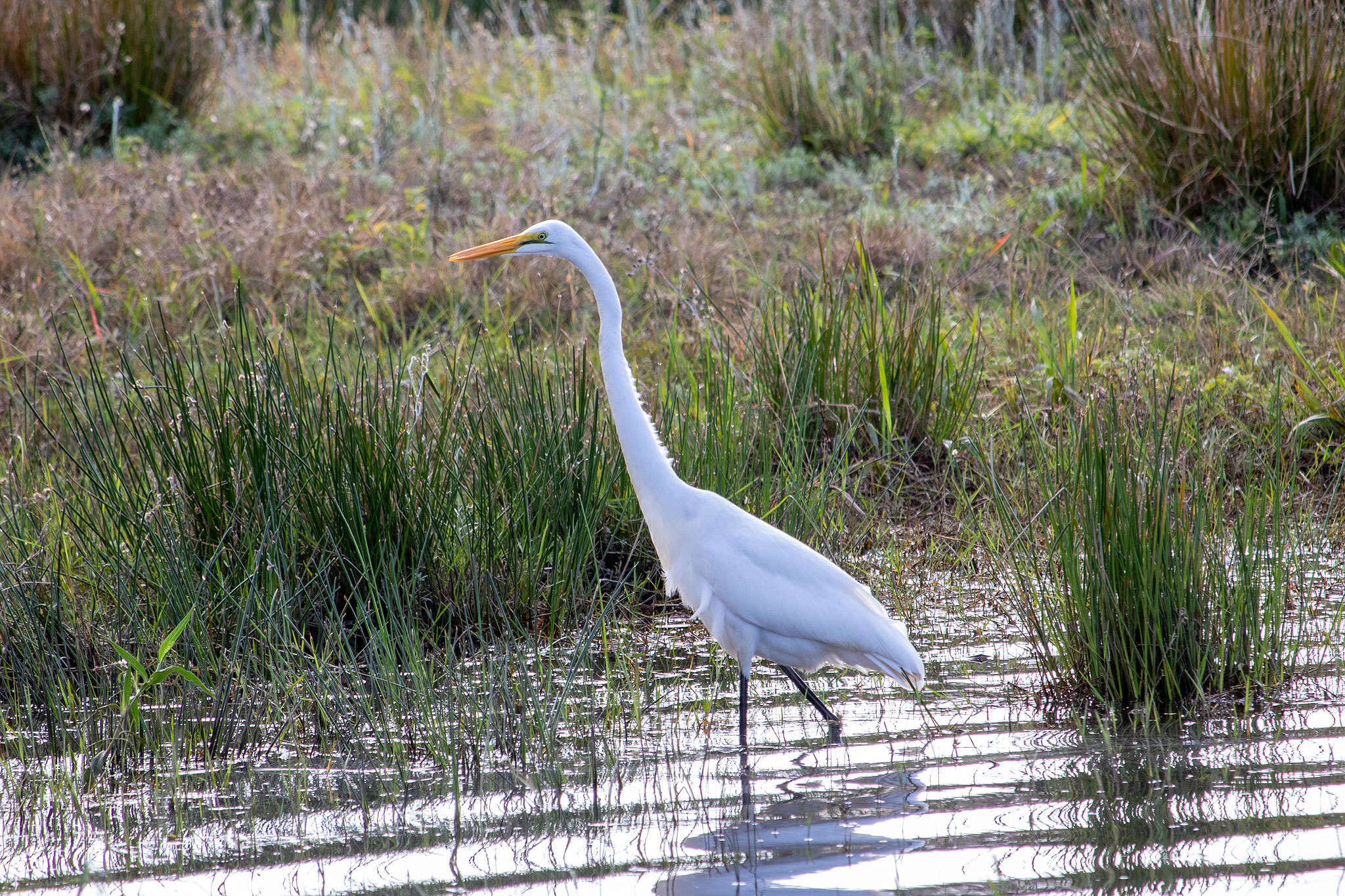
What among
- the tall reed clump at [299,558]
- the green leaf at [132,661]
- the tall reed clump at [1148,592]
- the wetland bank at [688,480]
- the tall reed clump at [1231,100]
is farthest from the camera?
the tall reed clump at [1231,100]

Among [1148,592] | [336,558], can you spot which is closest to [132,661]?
[336,558]

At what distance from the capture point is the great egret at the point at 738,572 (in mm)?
3189

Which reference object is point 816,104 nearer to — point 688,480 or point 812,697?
point 688,480

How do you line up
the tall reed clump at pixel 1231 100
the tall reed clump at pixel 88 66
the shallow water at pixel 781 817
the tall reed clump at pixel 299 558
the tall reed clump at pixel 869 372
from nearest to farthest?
1. the shallow water at pixel 781 817
2. the tall reed clump at pixel 299 558
3. the tall reed clump at pixel 869 372
4. the tall reed clump at pixel 1231 100
5. the tall reed clump at pixel 88 66

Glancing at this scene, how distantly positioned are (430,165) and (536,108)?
0.97 metres

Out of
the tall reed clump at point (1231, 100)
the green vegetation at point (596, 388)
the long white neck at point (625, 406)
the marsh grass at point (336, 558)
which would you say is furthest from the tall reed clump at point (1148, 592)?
the tall reed clump at point (1231, 100)

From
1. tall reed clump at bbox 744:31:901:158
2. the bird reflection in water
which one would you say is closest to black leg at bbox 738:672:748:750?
the bird reflection in water

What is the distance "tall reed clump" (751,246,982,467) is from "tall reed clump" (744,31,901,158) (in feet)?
10.3

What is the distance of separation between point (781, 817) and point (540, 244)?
1579 millimetres

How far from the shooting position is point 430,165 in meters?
7.67

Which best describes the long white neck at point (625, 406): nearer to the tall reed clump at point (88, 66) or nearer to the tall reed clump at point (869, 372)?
the tall reed clump at point (869, 372)

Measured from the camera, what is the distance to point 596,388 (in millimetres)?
4055

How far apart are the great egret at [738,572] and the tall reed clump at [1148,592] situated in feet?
1.30

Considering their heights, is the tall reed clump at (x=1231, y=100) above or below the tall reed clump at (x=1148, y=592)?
above
